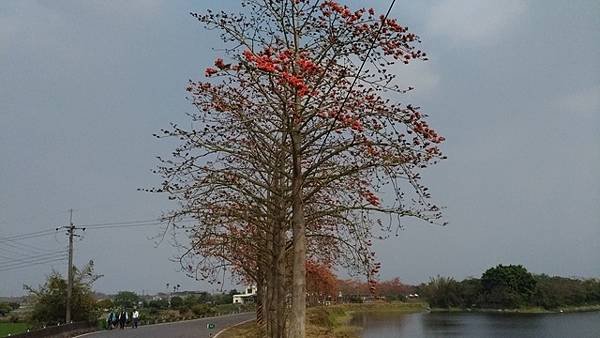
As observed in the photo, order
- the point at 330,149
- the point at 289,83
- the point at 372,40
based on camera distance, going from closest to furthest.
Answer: the point at 289,83, the point at 372,40, the point at 330,149

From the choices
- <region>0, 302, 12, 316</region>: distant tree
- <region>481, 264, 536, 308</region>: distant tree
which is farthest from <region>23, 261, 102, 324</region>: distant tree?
<region>481, 264, 536, 308</region>: distant tree

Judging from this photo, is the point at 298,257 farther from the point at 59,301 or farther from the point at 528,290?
the point at 528,290

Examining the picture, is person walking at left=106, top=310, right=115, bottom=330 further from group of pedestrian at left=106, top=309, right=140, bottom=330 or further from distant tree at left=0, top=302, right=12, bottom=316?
distant tree at left=0, top=302, right=12, bottom=316

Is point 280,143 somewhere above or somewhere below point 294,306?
above

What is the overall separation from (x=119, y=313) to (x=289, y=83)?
30.8 m

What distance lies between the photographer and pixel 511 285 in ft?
208

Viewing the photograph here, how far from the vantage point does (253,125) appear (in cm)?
883

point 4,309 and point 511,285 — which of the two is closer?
point 4,309

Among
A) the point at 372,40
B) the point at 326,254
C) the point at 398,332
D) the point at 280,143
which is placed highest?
the point at 372,40

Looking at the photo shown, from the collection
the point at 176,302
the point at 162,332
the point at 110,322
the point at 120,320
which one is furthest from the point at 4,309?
the point at 162,332

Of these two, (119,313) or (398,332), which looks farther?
(398,332)

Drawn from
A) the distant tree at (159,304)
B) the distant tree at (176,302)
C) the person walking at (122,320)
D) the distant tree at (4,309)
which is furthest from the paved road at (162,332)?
the distant tree at (159,304)

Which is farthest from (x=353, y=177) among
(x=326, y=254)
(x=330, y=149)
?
(x=326, y=254)

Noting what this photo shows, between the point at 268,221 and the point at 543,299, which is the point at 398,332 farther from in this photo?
the point at 268,221
